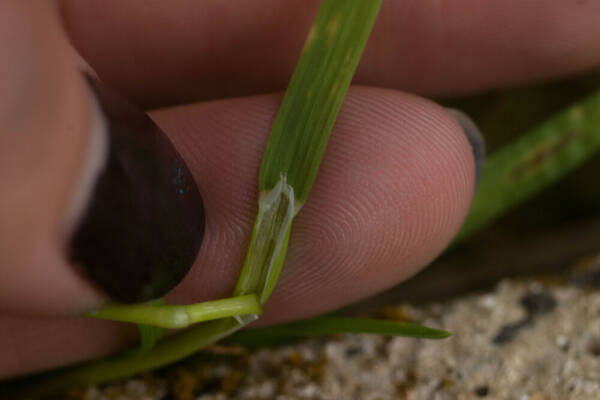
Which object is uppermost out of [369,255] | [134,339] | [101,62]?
[101,62]

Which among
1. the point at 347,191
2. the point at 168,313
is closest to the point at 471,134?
the point at 347,191

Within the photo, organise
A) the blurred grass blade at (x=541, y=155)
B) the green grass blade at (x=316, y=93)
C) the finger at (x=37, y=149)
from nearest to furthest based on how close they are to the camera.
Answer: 1. the finger at (x=37, y=149)
2. the green grass blade at (x=316, y=93)
3. the blurred grass blade at (x=541, y=155)

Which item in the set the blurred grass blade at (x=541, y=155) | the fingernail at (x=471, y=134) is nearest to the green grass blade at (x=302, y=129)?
the fingernail at (x=471, y=134)

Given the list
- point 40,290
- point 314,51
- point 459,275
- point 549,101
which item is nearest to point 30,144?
point 40,290

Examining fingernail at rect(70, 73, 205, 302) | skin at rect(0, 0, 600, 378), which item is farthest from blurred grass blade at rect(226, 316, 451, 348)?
fingernail at rect(70, 73, 205, 302)

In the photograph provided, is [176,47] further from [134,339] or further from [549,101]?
[549,101]

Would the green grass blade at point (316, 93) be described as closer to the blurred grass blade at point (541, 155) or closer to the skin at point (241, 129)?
the skin at point (241, 129)

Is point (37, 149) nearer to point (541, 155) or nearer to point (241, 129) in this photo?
point (241, 129)
